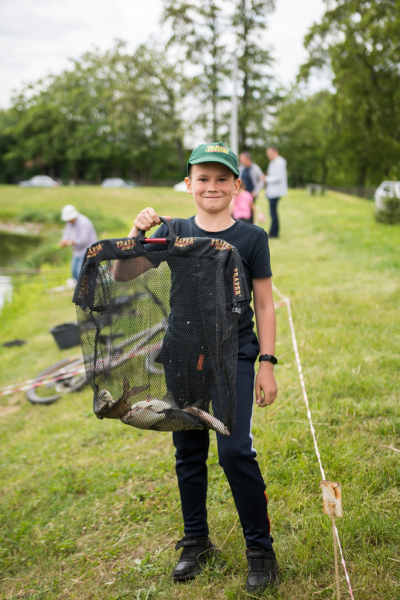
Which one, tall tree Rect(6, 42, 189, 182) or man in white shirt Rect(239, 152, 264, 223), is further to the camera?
tall tree Rect(6, 42, 189, 182)

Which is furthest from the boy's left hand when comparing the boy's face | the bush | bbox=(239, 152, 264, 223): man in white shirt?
the bush

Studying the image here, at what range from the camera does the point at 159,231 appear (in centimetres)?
232

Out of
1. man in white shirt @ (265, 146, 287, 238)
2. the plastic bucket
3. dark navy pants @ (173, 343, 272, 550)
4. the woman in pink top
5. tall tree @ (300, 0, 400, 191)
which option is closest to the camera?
dark navy pants @ (173, 343, 272, 550)

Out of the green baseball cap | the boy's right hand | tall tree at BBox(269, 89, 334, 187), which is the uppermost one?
tall tree at BBox(269, 89, 334, 187)

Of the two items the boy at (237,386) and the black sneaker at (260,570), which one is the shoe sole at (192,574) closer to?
the boy at (237,386)

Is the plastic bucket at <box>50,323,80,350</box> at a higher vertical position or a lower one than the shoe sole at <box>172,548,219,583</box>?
lower

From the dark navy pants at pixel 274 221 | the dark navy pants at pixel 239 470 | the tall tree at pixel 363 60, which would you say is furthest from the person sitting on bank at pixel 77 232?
the tall tree at pixel 363 60

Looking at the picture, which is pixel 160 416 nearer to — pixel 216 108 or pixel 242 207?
pixel 242 207

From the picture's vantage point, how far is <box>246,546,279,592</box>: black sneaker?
85.5 inches

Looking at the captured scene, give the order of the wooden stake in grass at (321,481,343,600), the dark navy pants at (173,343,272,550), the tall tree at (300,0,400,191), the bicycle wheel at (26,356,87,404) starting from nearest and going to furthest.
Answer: the wooden stake in grass at (321,481,343,600), the dark navy pants at (173,343,272,550), the bicycle wheel at (26,356,87,404), the tall tree at (300,0,400,191)

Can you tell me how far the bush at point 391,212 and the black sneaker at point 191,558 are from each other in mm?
11664

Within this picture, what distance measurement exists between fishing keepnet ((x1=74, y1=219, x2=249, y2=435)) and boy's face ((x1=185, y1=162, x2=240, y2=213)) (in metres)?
0.24

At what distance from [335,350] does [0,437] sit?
3.82m

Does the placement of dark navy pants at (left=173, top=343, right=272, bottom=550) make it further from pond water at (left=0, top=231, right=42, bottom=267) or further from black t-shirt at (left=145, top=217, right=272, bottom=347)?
pond water at (left=0, top=231, right=42, bottom=267)
